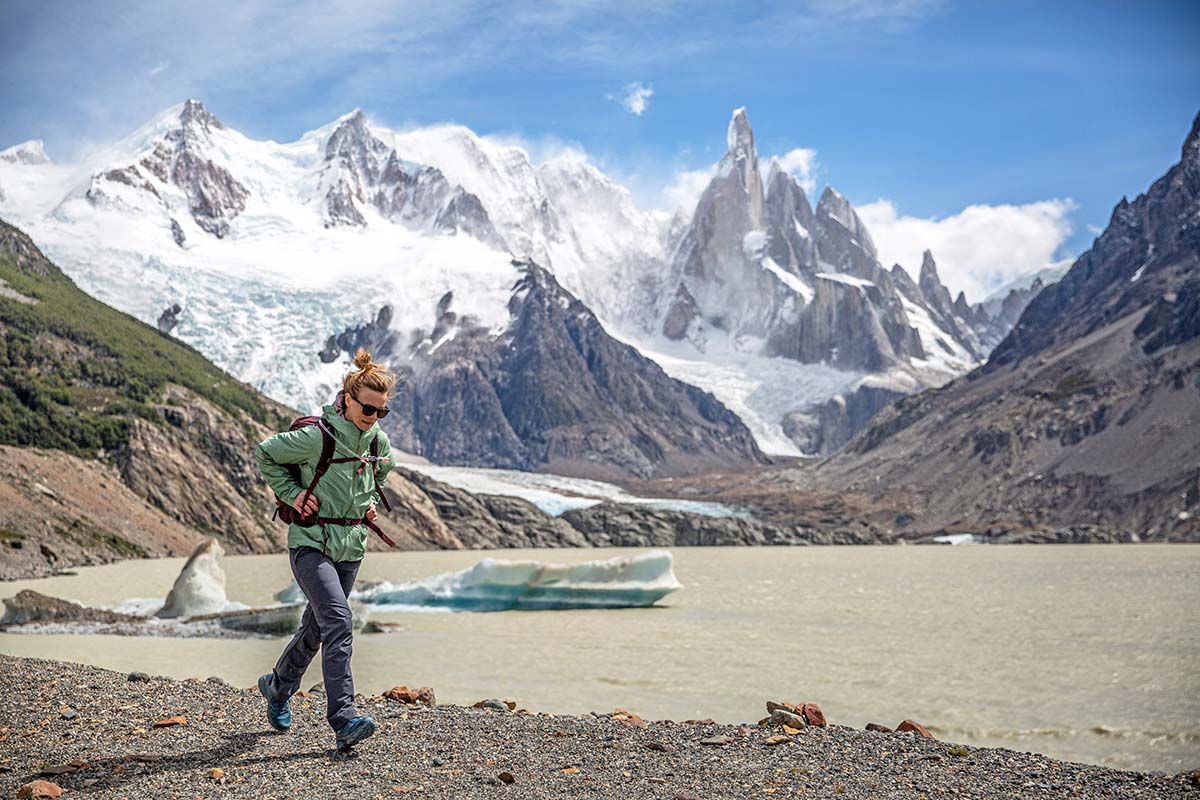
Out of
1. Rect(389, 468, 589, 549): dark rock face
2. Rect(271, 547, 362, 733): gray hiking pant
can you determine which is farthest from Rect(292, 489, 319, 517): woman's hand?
Rect(389, 468, 589, 549): dark rock face

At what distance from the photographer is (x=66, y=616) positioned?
25125mm

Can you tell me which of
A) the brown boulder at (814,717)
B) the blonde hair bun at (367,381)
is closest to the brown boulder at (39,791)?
the blonde hair bun at (367,381)

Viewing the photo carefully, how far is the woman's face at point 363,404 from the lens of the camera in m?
8.59

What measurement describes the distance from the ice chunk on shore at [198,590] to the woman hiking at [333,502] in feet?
69.6

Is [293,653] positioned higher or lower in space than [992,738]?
higher

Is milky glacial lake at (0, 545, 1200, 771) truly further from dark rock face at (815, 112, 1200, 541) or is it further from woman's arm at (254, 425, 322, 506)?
dark rock face at (815, 112, 1200, 541)

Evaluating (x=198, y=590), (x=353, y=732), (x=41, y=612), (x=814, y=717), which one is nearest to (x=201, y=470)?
(x=198, y=590)

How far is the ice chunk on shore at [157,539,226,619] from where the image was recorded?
28.7 metres

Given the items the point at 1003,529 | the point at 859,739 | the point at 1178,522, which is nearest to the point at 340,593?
the point at 859,739

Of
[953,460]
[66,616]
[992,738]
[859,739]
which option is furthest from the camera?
[953,460]

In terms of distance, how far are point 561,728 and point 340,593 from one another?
7.62ft

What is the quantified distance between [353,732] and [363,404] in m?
2.39

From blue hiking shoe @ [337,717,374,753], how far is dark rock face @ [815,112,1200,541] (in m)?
119

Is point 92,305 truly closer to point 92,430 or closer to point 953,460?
point 92,430
